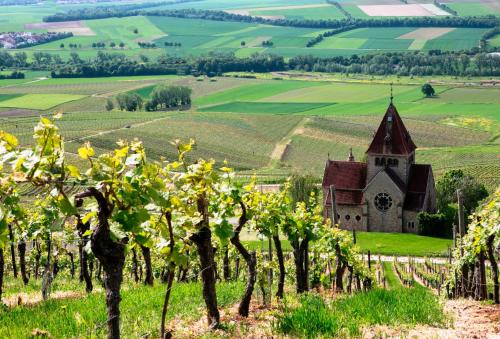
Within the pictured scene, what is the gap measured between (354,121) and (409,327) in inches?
4621

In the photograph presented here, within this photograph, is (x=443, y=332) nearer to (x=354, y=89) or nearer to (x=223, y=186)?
(x=223, y=186)

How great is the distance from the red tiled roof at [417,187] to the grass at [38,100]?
92820 millimetres

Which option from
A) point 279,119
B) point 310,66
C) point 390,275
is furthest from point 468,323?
point 310,66

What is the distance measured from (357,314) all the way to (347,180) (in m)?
53.9

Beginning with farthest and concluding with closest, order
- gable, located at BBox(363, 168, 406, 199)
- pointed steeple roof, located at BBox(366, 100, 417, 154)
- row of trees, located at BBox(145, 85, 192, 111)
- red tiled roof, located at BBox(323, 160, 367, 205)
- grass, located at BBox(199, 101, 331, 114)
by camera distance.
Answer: row of trees, located at BBox(145, 85, 192, 111) < grass, located at BBox(199, 101, 331, 114) < red tiled roof, located at BBox(323, 160, 367, 205) < gable, located at BBox(363, 168, 406, 199) < pointed steeple roof, located at BBox(366, 100, 417, 154)

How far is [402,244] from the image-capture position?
62.1 metres

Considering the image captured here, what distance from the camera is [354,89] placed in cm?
16350

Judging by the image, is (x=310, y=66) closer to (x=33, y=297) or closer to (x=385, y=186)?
(x=385, y=186)

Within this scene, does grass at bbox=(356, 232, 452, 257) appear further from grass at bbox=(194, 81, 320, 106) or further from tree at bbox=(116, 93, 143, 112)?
grass at bbox=(194, 81, 320, 106)

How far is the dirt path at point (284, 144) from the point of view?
4258 inches

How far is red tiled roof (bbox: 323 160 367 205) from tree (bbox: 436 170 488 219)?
844 cm

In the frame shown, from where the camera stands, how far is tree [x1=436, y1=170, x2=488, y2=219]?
234 ft

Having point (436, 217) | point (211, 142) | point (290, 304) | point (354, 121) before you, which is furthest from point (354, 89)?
point (290, 304)

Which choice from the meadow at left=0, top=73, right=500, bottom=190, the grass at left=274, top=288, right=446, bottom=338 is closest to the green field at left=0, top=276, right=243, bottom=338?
the grass at left=274, top=288, right=446, bottom=338
